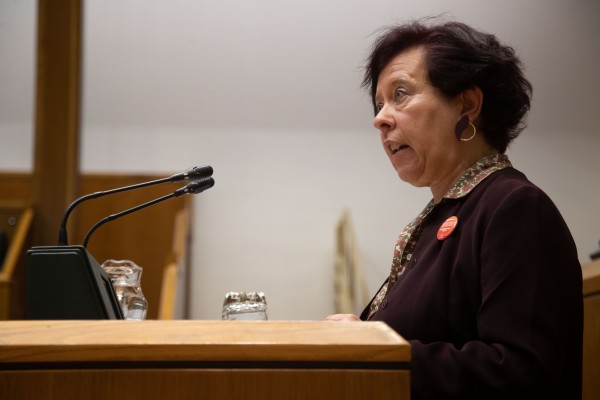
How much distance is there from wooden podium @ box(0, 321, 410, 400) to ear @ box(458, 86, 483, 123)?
84 cm

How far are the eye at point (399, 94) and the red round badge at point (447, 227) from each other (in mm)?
356

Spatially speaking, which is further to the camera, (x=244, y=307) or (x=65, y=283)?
(x=244, y=307)

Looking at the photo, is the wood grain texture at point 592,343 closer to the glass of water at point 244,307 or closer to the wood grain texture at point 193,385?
the glass of water at point 244,307

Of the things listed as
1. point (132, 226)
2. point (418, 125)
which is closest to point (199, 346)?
point (418, 125)

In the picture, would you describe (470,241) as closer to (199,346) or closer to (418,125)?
(418,125)

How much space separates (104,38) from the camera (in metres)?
5.45

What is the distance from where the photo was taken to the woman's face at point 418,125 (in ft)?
5.12

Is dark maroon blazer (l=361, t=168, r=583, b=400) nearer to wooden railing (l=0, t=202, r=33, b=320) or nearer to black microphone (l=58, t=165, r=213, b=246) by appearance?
black microphone (l=58, t=165, r=213, b=246)

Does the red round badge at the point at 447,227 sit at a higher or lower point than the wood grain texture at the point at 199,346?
higher

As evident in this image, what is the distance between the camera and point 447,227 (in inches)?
54.0

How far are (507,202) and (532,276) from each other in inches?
5.7

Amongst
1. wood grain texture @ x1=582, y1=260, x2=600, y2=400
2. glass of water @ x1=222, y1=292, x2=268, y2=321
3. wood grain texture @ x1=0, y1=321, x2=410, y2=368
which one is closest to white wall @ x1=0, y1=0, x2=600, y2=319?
wood grain texture @ x1=582, y1=260, x2=600, y2=400

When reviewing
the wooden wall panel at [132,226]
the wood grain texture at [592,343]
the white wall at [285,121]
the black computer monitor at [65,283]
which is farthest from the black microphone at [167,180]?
the white wall at [285,121]

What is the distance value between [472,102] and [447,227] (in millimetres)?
334
